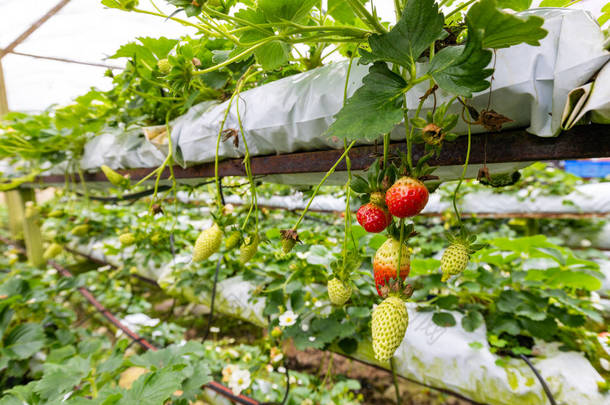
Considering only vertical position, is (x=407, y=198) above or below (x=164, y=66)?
below

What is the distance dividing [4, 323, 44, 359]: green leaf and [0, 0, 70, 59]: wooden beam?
193cm

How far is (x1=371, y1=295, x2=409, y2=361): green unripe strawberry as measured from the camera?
10.7 inches

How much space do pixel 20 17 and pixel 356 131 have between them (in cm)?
290

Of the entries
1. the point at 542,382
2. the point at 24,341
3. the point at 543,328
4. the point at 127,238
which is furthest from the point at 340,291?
the point at 24,341

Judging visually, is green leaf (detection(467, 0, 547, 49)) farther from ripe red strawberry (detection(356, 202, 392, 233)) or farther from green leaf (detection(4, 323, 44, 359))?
green leaf (detection(4, 323, 44, 359))

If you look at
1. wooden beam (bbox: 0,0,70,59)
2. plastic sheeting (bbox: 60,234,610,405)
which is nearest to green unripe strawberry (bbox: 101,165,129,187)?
plastic sheeting (bbox: 60,234,610,405)

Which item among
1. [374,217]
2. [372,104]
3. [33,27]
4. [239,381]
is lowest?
[239,381]

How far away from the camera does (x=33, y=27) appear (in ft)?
7.02

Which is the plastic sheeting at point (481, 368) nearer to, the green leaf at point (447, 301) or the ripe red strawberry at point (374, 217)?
the green leaf at point (447, 301)

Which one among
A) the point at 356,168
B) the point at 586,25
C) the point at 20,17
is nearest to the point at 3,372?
the point at 356,168

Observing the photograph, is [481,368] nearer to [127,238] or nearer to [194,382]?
[194,382]

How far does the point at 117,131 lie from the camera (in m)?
0.89

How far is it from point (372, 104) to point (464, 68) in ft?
0.26

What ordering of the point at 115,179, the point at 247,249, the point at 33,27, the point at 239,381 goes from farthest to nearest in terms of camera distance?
the point at 33,27 < the point at 239,381 < the point at 115,179 < the point at 247,249
